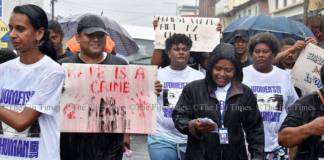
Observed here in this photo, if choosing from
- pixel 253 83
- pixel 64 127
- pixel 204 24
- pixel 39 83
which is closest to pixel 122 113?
pixel 64 127

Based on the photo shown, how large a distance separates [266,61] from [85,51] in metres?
2.32

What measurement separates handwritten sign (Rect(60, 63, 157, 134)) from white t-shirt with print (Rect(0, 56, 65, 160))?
35.6 inches

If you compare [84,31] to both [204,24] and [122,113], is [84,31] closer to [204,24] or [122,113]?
[122,113]

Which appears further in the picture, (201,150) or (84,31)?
(84,31)

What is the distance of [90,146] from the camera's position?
397cm

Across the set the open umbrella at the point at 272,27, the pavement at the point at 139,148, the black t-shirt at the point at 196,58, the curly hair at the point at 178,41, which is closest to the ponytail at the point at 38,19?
the curly hair at the point at 178,41

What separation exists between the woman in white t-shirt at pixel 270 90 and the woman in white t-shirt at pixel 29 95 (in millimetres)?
2798

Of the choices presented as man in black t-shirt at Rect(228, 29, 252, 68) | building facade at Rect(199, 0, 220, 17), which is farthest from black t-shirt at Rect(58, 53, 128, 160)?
building facade at Rect(199, 0, 220, 17)

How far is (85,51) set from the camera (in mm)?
4176

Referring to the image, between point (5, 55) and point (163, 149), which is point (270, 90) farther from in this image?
point (5, 55)

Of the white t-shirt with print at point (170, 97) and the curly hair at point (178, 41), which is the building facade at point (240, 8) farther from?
the white t-shirt with print at point (170, 97)

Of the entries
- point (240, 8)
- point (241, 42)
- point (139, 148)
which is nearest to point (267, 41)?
point (241, 42)

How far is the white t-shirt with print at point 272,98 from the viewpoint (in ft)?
16.2

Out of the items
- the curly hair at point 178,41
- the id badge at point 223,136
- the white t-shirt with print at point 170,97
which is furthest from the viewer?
the curly hair at point 178,41
